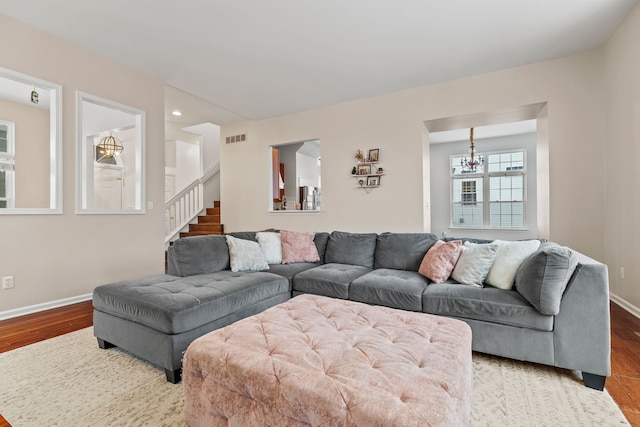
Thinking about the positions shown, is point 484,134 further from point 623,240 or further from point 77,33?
point 77,33

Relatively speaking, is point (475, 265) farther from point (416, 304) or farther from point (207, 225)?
point (207, 225)

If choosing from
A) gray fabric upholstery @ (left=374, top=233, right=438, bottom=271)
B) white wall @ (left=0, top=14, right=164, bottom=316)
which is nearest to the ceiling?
white wall @ (left=0, top=14, right=164, bottom=316)

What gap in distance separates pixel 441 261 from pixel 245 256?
1926 mm

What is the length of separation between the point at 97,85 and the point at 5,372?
10.2 feet

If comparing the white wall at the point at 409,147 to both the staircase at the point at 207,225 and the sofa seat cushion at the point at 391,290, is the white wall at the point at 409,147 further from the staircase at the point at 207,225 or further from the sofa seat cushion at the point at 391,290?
the sofa seat cushion at the point at 391,290

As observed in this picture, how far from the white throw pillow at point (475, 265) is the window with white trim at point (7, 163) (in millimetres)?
6661

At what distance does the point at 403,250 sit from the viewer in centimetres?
318

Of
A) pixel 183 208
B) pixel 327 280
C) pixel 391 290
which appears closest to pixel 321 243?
pixel 327 280

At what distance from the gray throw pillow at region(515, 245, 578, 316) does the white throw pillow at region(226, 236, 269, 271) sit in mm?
2349

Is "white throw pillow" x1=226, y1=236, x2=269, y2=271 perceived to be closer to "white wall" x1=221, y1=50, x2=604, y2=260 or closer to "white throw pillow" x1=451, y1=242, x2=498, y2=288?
"white throw pillow" x1=451, y1=242, x2=498, y2=288

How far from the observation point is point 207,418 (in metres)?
1.30

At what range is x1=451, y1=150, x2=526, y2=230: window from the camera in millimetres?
7023

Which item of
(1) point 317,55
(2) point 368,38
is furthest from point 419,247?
(1) point 317,55

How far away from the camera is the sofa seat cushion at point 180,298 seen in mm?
1876
